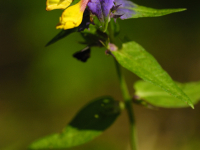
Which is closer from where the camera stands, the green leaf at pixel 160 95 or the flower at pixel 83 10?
the flower at pixel 83 10

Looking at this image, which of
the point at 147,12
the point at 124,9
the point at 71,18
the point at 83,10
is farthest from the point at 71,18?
the point at 147,12

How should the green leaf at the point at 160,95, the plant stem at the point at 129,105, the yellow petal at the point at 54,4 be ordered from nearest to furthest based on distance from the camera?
the yellow petal at the point at 54,4, the plant stem at the point at 129,105, the green leaf at the point at 160,95

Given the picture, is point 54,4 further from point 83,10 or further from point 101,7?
point 101,7

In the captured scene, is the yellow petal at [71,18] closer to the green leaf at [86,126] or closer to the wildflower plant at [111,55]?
the wildflower plant at [111,55]

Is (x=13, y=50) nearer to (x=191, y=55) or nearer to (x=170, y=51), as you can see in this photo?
(x=170, y=51)

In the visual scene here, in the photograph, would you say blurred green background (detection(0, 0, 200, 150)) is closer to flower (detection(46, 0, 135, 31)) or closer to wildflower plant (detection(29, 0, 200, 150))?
wildflower plant (detection(29, 0, 200, 150))

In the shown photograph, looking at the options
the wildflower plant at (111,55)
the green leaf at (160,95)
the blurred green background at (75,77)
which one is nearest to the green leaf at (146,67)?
the wildflower plant at (111,55)
